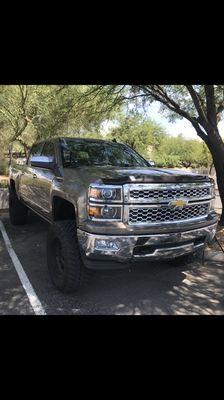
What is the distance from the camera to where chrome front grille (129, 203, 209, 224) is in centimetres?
392

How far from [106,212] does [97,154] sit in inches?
73.3

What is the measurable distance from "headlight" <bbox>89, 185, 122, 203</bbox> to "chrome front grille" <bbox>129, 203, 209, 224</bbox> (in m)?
0.19

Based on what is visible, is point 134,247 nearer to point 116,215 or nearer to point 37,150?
point 116,215

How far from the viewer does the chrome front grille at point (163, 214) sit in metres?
3.92

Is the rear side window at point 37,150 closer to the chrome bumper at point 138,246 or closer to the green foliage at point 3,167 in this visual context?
the chrome bumper at point 138,246

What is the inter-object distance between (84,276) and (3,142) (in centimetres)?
2035

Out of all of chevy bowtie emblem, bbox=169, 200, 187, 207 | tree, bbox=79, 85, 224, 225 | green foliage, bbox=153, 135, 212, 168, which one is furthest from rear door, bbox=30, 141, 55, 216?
green foliage, bbox=153, 135, 212, 168

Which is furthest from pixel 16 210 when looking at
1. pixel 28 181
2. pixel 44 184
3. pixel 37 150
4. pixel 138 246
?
pixel 138 246

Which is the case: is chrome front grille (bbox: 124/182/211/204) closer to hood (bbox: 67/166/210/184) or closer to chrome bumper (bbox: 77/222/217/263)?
hood (bbox: 67/166/210/184)

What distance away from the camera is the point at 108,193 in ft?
12.5

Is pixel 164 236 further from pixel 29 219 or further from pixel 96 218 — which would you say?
pixel 29 219

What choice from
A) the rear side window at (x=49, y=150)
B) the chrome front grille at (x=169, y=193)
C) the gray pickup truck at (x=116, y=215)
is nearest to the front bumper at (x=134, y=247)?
the gray pickup truck at (x=116, y=215)
